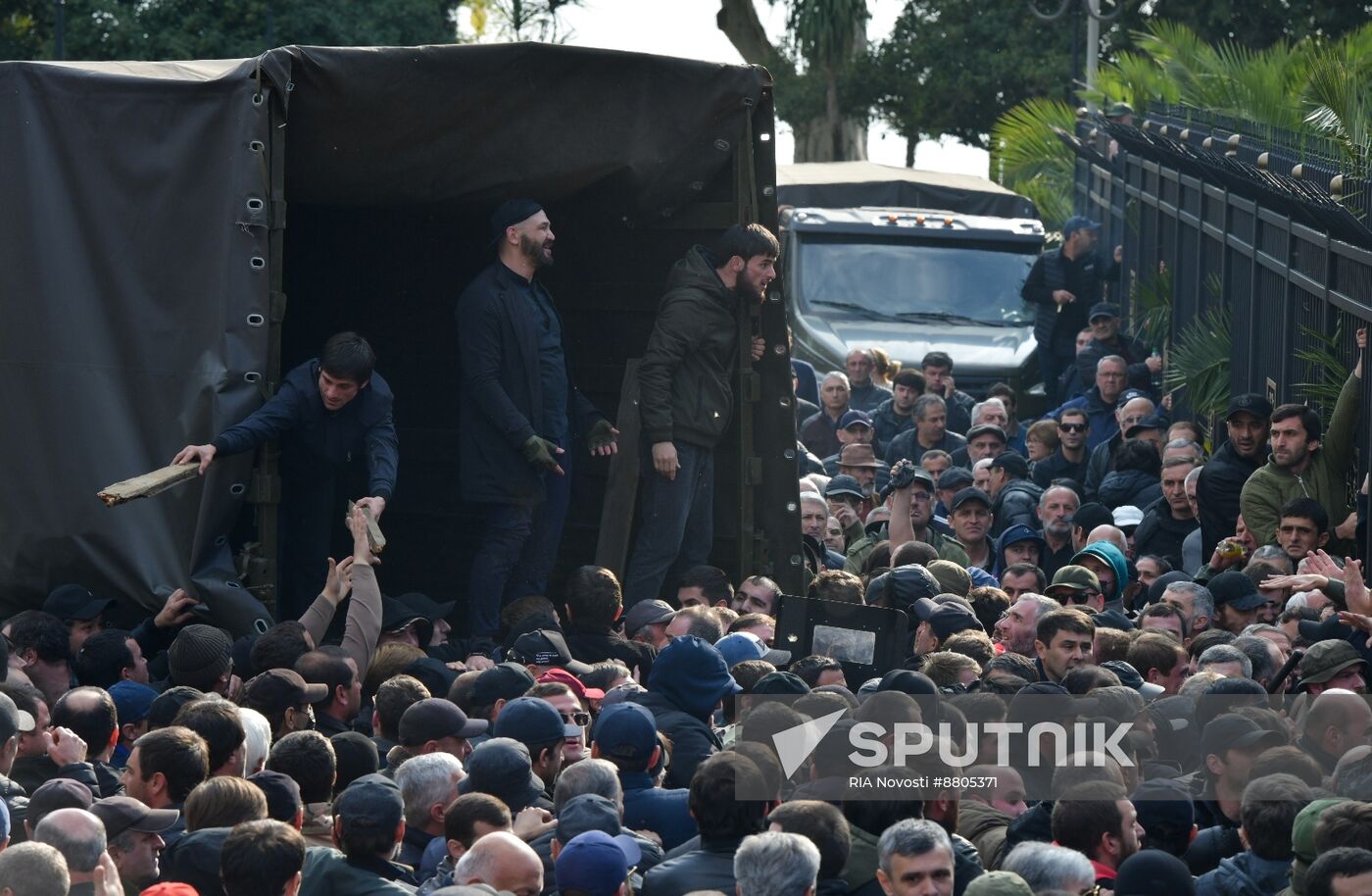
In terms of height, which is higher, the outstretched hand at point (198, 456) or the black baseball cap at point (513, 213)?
the black baseball cap at point (513, 213)

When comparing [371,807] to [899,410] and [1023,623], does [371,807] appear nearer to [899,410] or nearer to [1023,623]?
[1023,623]

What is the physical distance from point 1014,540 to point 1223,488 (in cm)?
113

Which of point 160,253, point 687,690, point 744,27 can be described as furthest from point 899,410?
point 744,27

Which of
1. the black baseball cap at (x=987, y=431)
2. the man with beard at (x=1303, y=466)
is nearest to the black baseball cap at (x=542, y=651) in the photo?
the man with beard at (x=1303, y=466)

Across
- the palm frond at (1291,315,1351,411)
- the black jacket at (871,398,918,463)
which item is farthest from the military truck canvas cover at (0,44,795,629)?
the black jacket at (871,398,918,463)

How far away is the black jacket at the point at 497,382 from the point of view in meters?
9.53

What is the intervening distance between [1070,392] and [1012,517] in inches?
183

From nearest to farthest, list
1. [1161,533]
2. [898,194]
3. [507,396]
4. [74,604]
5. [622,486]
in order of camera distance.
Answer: [74,604] → [507,396] → [622,486] → [1161,533] → [898,194]

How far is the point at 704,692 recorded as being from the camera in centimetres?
735

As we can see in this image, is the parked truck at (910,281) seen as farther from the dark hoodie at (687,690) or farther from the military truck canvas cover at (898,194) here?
the dark hoodie at (687,690)

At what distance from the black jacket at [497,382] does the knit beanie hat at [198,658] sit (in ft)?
6.44

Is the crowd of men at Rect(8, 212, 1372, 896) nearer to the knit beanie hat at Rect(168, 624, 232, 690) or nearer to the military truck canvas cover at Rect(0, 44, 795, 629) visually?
the knit beanie hat at Rect(168, 624, 232, 690)

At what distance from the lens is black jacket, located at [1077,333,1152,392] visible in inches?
588

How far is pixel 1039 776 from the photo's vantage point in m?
6.63
